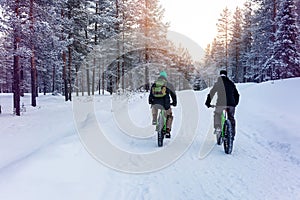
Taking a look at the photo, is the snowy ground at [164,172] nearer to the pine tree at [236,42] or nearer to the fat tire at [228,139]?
the fat tire at [228,139]

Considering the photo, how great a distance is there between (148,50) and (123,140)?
27.9 meters

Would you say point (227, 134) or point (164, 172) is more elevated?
point (227, 134)

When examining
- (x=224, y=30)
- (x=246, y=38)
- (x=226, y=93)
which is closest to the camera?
(x=226, y=93)

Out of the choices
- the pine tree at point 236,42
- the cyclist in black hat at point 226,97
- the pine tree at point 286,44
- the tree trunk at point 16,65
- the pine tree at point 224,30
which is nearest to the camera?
the cyclist in black hat at point 226,97

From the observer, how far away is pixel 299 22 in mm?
33406

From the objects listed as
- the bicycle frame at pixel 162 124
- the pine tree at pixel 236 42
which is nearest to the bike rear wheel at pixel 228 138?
the bicycle frame at pixel 162 124

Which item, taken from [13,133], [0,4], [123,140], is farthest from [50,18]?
[123,140]

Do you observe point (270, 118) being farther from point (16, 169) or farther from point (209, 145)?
point (16, 169)

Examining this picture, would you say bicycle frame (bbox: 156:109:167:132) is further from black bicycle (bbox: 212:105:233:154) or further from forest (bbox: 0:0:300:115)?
forest (bbox: 0:0:300:115)

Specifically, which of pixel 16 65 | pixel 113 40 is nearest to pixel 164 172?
pixel 16 65

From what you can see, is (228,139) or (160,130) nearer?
(228,139)

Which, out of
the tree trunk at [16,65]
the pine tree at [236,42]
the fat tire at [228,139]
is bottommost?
the fat tire at [228,139]

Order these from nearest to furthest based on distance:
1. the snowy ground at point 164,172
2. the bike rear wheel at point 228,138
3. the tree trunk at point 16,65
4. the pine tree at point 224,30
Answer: the snowy ground at point 164,172, the bike rear wheel at point 228,138, the tree trunk at point 16,65, the pine tree at point 224,30

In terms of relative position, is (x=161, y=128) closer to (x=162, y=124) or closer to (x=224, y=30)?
(x=162, y=124)
